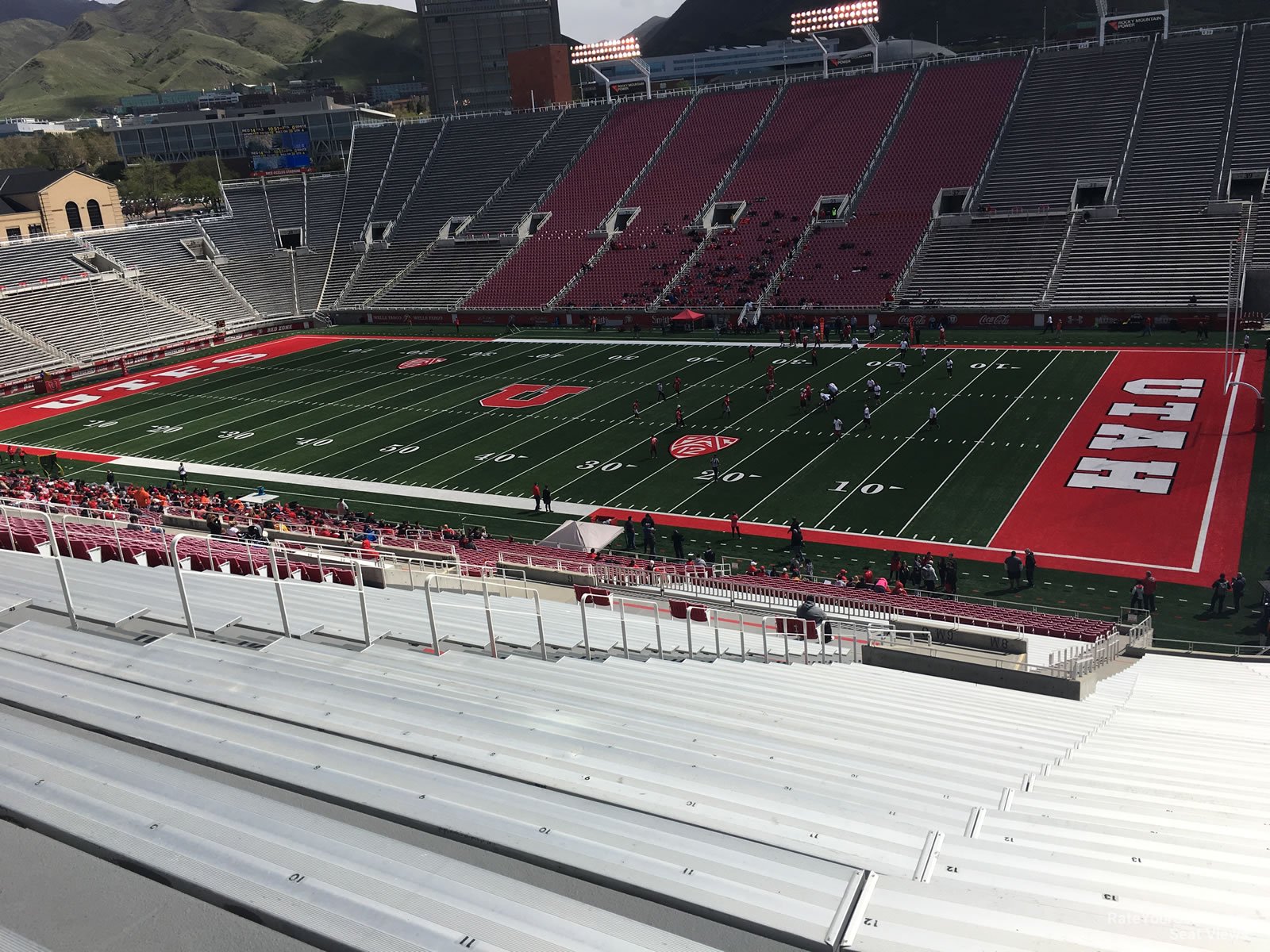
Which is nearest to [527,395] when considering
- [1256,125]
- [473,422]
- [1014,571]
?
[473,422]

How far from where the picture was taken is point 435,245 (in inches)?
2450

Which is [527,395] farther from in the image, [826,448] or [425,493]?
[826,448]

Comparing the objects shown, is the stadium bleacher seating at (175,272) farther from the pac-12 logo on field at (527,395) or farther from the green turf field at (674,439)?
the pac-12 logo on field at (527,395)

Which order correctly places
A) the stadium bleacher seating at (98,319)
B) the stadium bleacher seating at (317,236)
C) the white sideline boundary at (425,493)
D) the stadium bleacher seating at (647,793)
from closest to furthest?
the stadium bleacher seating at (647,793) → the white sideline boundary at (425,493) → the stadium bleacher seating at (98,319) → the stadium bleacher seating at (317,236)

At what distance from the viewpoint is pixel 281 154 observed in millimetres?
80625

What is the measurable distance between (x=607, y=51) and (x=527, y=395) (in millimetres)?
42818

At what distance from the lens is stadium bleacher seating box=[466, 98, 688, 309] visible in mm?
55406

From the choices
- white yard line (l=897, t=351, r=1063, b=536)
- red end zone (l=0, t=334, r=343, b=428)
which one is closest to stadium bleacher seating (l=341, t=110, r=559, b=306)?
red end zone (l=0, t=334, r=343, b=428)

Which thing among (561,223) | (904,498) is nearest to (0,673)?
(904,498)

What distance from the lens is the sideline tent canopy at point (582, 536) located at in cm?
2183

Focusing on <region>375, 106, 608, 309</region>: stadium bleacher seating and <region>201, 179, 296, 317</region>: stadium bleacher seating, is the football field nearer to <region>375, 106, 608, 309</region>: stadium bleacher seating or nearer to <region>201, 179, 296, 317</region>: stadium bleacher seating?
<region>375, 106, 608, 309</region>: stadium bleacher seating

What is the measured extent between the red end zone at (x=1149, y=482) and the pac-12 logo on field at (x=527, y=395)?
17.6 m

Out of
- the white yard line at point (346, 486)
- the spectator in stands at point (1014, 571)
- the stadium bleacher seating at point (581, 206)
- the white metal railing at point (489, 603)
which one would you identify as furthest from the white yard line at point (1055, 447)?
the stadium bleacher seating at point (581, 206)

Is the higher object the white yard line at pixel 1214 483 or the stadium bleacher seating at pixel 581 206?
the stadium bleacher seating at pixel 581 206
